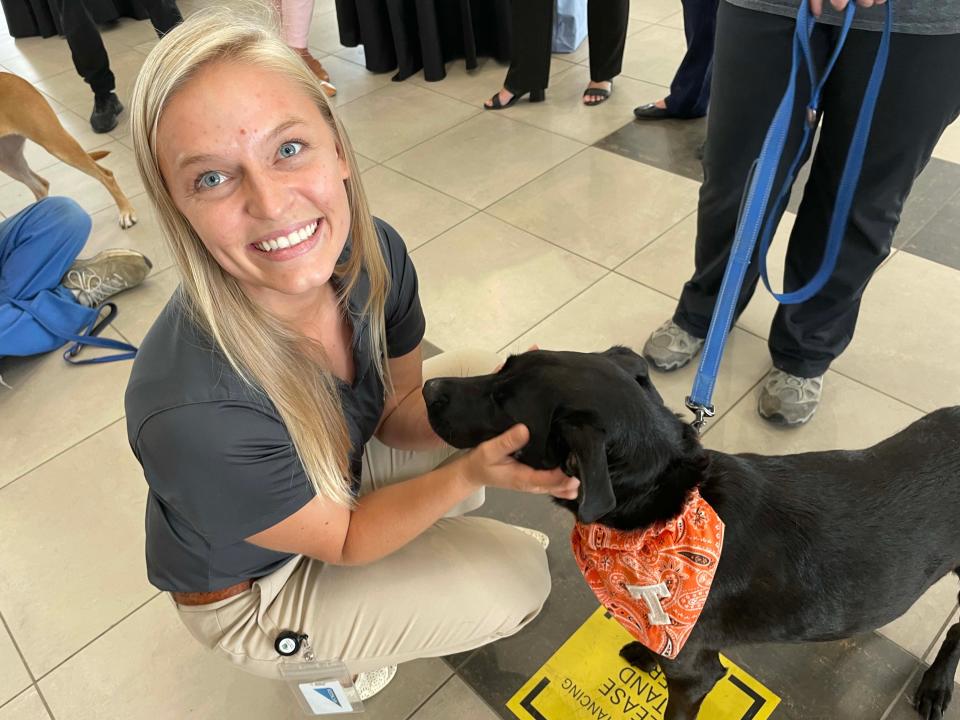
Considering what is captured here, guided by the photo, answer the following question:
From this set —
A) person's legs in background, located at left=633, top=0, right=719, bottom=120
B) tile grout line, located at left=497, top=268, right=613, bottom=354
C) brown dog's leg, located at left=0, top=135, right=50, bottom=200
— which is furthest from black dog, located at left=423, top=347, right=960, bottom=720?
brown dog's leg, located at left=0, top=135, right=50, bottom=200

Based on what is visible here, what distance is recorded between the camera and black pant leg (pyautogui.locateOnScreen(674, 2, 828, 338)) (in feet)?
4.91

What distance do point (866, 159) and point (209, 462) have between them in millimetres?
1534

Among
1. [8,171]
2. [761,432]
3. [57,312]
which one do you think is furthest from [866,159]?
[8,171]

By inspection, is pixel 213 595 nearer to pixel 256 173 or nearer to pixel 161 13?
pixel 256 173

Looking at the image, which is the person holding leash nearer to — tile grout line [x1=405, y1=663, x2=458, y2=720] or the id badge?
tile grout line [x1=405, y1=663, x2=458, y2=720]

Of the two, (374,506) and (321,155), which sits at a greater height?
(321,155)

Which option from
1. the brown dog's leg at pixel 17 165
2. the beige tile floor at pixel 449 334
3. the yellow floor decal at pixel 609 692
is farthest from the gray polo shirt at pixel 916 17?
the brown dog's leg at pixel 17 165

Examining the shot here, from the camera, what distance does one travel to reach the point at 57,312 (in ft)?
7.95

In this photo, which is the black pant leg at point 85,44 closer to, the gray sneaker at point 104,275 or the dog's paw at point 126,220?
the dog's paw at point 126,220

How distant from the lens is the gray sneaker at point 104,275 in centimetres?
253

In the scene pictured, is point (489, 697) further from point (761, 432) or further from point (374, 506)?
point (761, 432)

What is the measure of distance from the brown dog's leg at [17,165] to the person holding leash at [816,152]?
2.85 m

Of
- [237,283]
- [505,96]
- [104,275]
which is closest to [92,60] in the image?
[104,275]

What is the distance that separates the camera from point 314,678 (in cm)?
130
